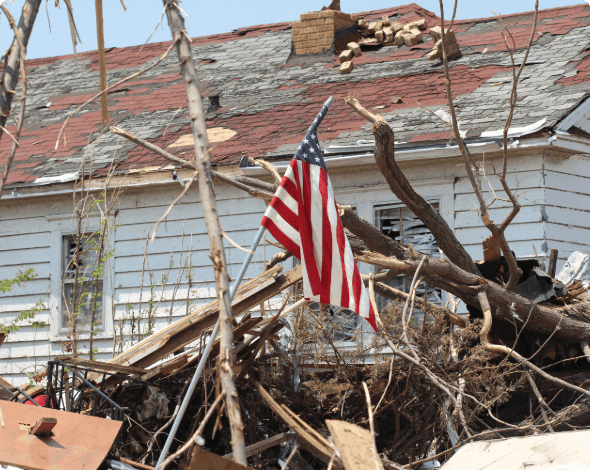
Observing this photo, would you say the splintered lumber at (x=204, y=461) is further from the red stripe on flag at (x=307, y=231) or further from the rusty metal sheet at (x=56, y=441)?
the red stripe on flag at (x=307, y=231)

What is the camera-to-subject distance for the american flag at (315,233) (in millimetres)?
4477

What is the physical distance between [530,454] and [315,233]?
178 centimetres

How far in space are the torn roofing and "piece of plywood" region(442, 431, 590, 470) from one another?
5213 mm

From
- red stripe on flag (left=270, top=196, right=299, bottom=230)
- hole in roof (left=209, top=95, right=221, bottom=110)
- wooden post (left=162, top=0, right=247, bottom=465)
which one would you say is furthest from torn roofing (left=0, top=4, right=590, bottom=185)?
wooden post (left=162, top=0, right=247, bottom=465)

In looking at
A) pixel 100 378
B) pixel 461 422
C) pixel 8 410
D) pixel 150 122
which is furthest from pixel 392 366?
pixel 150 122

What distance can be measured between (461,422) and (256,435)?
1519 millimetres

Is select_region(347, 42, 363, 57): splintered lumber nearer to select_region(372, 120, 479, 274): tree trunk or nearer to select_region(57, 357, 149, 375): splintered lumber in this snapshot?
select_region(372, 120, 479, 274): tree trunk

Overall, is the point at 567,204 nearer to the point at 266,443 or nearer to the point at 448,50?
the point at 448,50

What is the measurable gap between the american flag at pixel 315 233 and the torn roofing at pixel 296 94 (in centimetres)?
422

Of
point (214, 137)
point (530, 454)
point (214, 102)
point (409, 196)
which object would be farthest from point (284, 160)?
point (530, 454)

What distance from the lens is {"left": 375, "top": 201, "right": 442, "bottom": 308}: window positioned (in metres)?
9.05

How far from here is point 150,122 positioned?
11.4m

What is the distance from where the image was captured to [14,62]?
2879 mm

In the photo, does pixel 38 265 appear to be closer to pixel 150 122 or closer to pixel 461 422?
pixel 150 122
